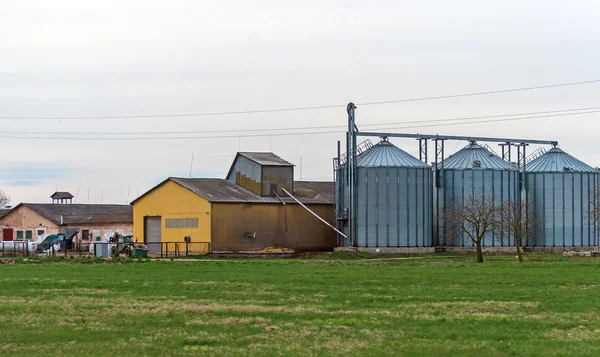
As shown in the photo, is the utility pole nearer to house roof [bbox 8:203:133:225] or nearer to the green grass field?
house roof [bbox 8:203:133:225]

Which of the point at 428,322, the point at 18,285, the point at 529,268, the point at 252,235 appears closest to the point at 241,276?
the point at 18,285

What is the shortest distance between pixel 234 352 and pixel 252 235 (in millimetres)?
66071

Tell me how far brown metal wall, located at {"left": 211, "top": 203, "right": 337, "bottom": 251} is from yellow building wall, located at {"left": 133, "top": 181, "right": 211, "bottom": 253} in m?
1.28

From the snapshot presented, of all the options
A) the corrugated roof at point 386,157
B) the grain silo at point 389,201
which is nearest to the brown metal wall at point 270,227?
the grain silo at point 389,201

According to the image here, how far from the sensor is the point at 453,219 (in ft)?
286

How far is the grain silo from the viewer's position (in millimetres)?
84062

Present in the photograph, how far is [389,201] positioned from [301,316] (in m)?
60.1

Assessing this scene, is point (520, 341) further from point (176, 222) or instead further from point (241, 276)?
point (176, 222)

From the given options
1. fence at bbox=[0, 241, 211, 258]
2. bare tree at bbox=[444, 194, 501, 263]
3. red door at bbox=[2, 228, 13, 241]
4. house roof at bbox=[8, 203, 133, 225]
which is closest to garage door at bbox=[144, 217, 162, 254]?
fence at bbox=[0, 241, 211, 258]

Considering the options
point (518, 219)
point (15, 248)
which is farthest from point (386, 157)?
point (15, 248)

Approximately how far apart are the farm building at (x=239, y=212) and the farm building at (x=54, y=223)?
1232 centimetres

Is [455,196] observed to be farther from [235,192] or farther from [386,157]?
[235,192]

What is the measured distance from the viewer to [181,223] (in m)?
86.5

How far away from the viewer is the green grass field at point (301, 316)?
2002cm
